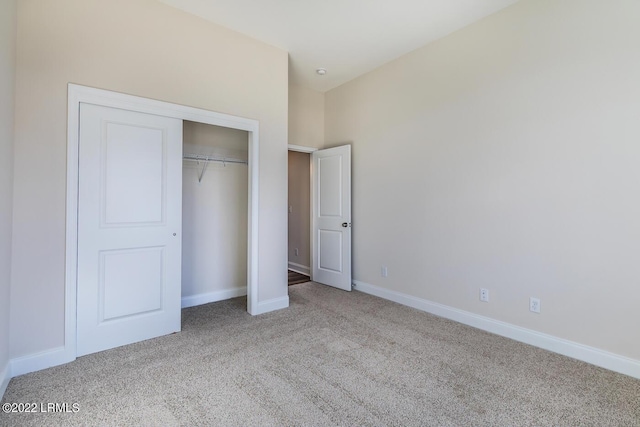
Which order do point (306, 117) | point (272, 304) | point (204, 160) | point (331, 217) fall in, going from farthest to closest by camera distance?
point (306, 117)
point (331, 217)
point (204, 160)
point (272, 304)

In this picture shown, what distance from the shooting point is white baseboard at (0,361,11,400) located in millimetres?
1871

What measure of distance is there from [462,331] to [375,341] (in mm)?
917

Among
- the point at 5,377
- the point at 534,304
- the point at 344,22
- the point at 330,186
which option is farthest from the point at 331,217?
the point at 5,377

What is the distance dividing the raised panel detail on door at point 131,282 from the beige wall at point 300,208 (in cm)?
286

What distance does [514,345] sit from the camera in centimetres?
261

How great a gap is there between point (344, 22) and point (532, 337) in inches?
135

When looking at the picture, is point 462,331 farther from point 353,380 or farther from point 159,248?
point 159,248

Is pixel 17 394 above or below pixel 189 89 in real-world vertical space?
below

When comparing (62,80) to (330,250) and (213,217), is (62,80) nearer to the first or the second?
(213,217)

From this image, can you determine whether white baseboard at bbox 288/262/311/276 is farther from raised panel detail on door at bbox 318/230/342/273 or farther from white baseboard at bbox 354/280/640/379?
white baseboard at bbox 354/280/640/379

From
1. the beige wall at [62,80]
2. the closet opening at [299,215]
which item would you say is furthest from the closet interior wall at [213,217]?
the closet opening at [299,215]

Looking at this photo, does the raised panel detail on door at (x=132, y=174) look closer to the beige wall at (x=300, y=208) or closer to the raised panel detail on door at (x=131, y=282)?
the raised panel detail on door at (x=131, y=282)

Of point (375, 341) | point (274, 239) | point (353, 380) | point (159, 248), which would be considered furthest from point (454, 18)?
point (159, 248)

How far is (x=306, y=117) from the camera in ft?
15.3
